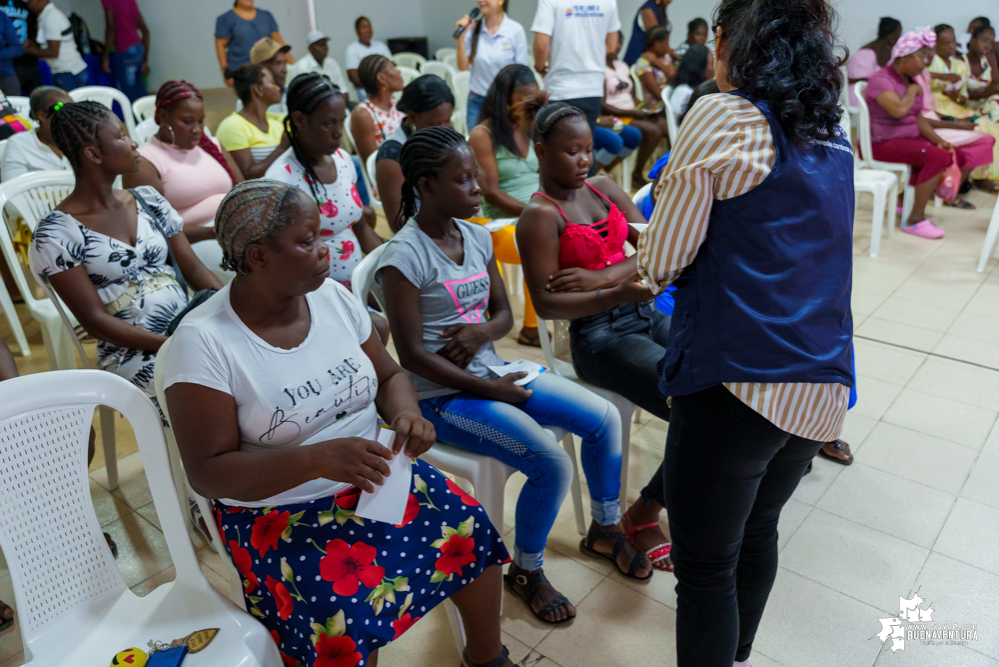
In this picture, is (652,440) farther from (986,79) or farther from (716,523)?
(986,79)

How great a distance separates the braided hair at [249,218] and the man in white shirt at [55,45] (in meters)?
5.39

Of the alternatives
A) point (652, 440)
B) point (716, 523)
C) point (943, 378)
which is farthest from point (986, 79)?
point (716, 523)

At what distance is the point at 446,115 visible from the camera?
2.94 metres

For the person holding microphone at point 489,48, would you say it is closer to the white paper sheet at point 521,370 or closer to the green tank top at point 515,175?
the green tank top at point 515,175

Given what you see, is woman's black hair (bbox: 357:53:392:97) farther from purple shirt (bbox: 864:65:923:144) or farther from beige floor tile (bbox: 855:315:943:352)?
purple shirt (bbox: 864:65:923:144)

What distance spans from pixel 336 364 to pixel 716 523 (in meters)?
0.76

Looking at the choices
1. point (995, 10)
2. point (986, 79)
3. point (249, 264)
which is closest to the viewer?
point (249, 264)

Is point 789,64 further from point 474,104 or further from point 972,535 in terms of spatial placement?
point 474,104

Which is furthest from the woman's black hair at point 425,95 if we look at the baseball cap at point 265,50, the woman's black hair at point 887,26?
the woman's black hair at point 887,26

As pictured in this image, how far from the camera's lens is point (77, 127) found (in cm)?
189

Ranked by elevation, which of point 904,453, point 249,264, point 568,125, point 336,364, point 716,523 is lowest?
point 904,453

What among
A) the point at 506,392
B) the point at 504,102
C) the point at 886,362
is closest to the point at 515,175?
the point at 504,102

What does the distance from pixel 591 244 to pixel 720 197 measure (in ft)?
3.13

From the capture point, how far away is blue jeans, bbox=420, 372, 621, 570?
1.71 meters
